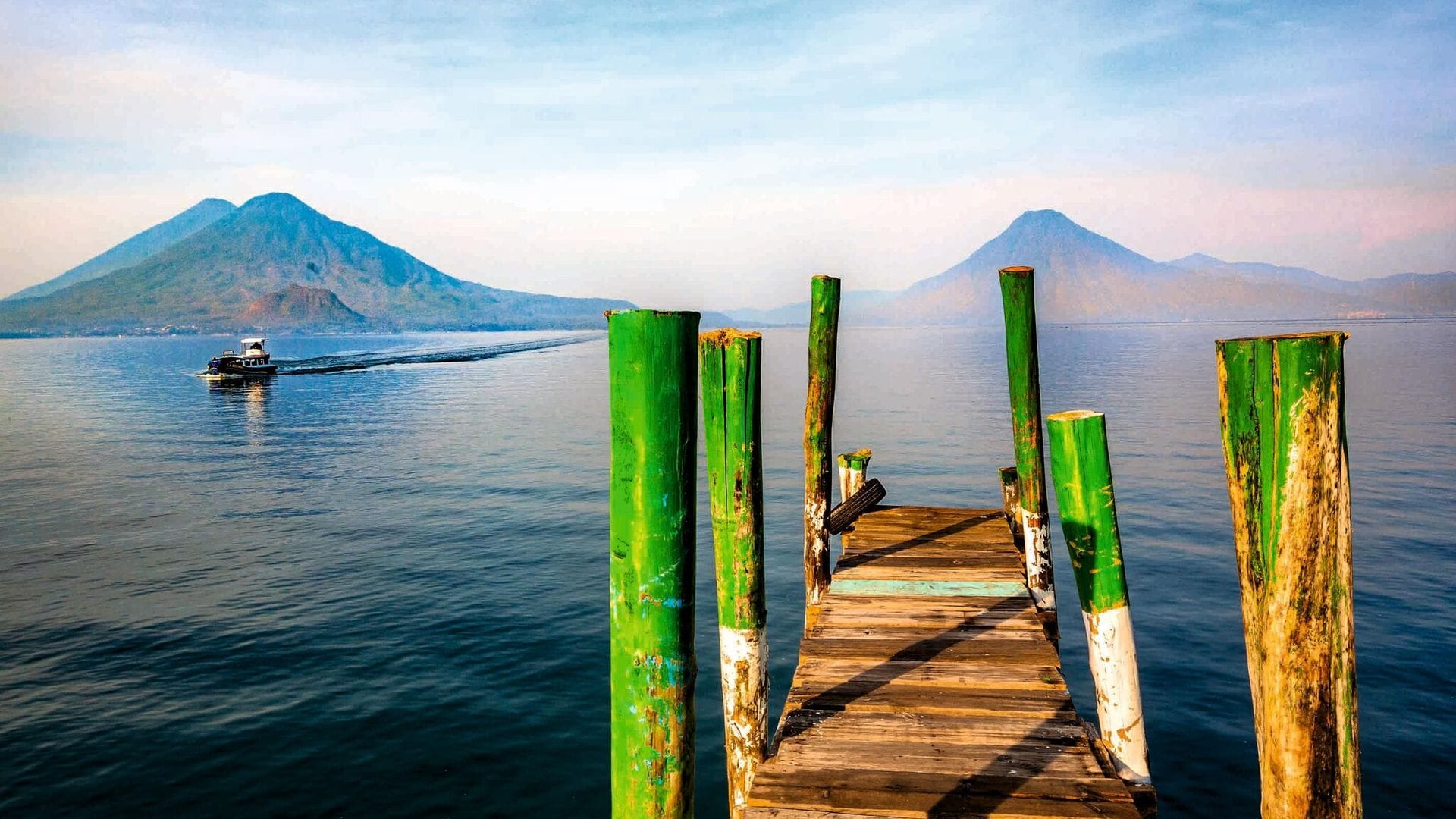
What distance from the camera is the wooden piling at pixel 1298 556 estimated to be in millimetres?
3555

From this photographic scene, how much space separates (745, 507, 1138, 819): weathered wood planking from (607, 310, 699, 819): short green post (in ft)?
4.48

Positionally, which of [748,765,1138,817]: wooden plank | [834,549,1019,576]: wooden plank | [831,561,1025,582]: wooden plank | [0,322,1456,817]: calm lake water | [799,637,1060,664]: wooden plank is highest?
[834,549,1019,576]: wooden plank

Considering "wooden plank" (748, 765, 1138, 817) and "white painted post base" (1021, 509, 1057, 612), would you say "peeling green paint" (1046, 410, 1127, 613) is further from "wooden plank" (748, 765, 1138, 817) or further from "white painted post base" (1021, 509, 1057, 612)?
"white painted post base" (1021, 509, 1057, 612)

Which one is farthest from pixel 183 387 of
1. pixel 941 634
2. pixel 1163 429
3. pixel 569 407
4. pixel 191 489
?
pixel 941 634

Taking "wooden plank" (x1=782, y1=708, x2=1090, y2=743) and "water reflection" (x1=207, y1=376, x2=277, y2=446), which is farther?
"water reflection" (x1=207, y1=376, x2=277, y2=446)

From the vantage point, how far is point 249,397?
6475cm

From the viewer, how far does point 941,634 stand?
320 inches

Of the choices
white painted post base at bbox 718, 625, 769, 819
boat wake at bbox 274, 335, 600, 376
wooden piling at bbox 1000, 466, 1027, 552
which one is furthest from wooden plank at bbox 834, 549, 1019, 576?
boat wake at bbox 274, 335, 600, 376

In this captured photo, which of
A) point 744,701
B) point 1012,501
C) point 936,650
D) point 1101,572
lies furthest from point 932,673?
point 1012,501

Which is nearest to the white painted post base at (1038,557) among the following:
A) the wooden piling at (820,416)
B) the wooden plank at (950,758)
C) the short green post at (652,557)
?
the wooden piling at (820,416)

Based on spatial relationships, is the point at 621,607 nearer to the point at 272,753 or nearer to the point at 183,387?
the point at 272,753

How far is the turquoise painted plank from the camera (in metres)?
9.42

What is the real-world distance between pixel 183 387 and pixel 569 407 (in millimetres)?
45911

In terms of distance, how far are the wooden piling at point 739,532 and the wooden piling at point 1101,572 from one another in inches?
83.4
